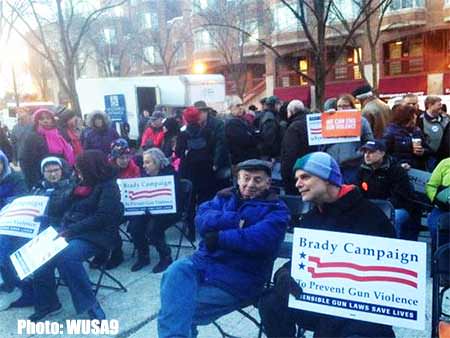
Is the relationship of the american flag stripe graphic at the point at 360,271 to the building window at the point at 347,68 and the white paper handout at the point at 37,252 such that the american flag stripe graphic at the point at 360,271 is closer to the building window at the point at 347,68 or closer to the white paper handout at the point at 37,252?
the white paper handout at the point at 37,252

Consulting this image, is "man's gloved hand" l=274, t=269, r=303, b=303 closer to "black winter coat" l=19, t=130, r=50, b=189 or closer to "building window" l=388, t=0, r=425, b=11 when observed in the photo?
"black winter coat" l=19, t=130, r=50, b=189

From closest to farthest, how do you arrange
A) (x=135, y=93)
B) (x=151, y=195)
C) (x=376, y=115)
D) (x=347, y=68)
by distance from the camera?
1. (x=151, y=195)
2. (x=376, y=115)
3. (x=135, y=93)
4. (x=347, y=68)

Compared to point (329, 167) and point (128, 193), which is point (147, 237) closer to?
point (128, 193)

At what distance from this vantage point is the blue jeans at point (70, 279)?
387 centimetres

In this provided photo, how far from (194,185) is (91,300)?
8.03 feet

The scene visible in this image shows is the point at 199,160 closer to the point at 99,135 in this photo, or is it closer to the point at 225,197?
the point at 99,135

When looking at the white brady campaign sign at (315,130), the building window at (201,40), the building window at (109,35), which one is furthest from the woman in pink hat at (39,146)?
the building window at (109,35)

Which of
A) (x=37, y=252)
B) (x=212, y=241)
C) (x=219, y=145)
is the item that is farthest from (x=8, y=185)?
(x=212, y=241)

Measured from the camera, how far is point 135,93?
1652 centimetres

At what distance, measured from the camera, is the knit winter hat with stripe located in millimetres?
2771

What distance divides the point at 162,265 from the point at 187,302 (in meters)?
2.13

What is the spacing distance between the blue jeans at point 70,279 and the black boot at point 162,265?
103 centimetres

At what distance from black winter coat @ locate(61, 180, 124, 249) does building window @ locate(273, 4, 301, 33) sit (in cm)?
2704

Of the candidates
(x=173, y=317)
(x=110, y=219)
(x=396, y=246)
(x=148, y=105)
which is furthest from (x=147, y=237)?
(x=148, y=105)
